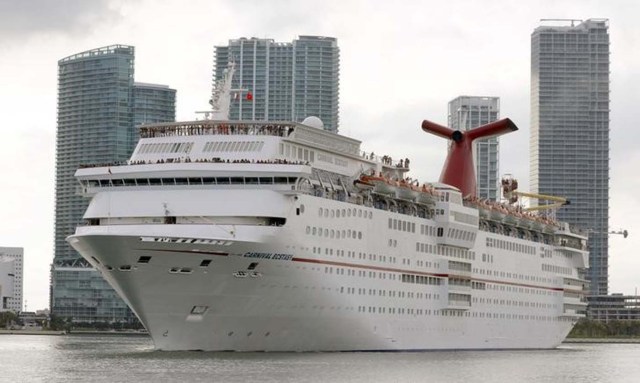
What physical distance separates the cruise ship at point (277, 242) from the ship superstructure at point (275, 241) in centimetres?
8

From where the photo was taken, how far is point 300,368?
61344mm

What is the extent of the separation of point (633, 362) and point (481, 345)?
10073 mm

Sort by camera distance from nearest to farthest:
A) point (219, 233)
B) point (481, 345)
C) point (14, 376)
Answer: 1. point (14, 376)
2. point (219, 233)
3. point (481, 345)

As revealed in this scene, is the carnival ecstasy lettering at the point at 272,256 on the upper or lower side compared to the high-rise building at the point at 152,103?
lower

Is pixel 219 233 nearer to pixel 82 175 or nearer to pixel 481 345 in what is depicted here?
pixel 82 175

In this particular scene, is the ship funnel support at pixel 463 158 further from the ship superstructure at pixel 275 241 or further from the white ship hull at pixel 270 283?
the white ship hull at pixel 270 283

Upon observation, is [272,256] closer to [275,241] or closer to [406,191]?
[275,241]

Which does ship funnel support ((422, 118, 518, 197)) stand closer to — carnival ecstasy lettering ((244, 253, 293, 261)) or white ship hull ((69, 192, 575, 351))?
white ship hull ((69, 192, 575, 351))

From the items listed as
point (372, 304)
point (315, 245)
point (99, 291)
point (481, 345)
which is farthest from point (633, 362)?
point (99, 291)

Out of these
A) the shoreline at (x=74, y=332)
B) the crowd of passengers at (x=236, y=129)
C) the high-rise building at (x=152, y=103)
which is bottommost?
the shoreline at (x=74, y=332)

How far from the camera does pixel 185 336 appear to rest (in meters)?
66.8

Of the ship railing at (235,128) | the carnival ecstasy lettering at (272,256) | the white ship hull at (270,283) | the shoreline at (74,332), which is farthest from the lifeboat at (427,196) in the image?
the shoreline at (74,332)

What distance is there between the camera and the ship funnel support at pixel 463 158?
98.3m

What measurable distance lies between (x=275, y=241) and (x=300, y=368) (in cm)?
733
